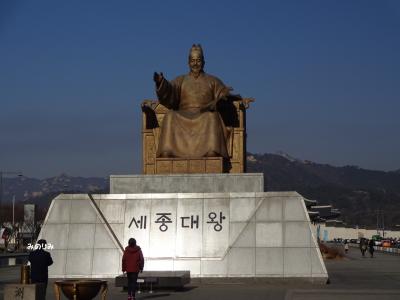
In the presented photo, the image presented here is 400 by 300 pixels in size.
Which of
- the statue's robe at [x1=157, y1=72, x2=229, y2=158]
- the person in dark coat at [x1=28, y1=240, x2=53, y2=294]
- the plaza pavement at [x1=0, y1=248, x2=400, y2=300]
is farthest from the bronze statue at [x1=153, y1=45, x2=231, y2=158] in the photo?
the person in dark coat at [x1=28, y1=240, x2=53, y2=294]

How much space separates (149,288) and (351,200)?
7384 inches

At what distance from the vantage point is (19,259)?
1254 inches

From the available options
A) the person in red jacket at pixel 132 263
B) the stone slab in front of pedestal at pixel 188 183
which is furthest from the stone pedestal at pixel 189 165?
the person in red jacket at pixel 132 263

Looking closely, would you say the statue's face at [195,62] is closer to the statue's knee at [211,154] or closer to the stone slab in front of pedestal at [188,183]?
the statue's knee at [211,154]

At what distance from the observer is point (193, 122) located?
780 inches

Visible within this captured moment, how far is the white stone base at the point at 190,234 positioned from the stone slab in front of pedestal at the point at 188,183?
0.52 meters

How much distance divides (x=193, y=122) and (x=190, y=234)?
322 cm

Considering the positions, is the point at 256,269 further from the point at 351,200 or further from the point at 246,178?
the point at 351,200

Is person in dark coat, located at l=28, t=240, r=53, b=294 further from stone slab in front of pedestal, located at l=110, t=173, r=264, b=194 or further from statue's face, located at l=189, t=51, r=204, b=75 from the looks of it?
statue's face, located at l=189, t=51, r=204, b=75

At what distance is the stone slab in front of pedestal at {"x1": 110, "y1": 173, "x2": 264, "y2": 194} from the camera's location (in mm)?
18645

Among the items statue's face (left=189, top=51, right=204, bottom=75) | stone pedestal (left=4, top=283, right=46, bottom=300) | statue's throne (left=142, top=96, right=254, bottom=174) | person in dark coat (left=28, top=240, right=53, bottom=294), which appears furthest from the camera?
statue's face (left=189, top=51, right=204, bottom=75)

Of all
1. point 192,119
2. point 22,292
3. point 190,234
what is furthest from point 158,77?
point 22,292

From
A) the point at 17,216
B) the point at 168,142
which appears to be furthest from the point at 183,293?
the point at 17,216

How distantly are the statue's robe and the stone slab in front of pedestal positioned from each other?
0.93m
